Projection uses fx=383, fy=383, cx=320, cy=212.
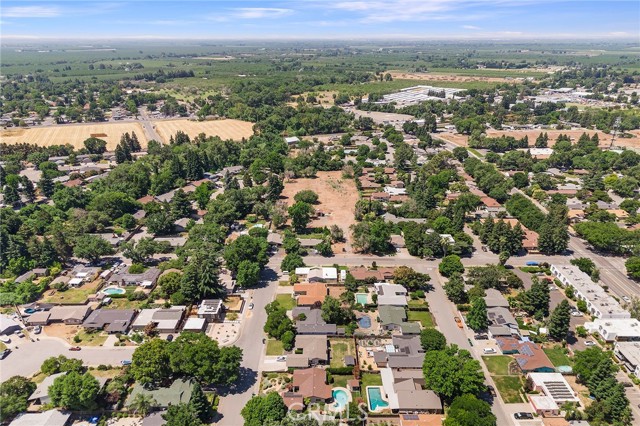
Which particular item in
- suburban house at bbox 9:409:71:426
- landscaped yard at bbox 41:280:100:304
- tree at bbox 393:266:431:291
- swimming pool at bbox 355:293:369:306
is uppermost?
tree at bbox 393:266:431:291

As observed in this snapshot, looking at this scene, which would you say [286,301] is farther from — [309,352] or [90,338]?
[90,338]

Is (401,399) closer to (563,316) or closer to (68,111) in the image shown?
(563,316)

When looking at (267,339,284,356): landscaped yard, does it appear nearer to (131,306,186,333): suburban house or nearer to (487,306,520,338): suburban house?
(131,306,186,333): suburban house

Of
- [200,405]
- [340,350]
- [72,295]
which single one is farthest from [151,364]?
[72,295]

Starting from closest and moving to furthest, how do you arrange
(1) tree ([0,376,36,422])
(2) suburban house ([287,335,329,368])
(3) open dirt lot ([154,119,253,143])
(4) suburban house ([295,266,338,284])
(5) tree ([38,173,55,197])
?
(1) tree ([0,376,36,422]) < (2) suburban house ([287,335,329,368]) < (4) suburban house ([295,266,338,284]) < (5) tree ([38,173,55,197]) < (3) open dirt lot ([154,119,253,143])

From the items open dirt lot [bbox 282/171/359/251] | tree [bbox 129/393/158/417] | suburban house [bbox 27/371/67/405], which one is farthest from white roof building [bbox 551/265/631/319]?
suburban house [bbox 27/371/67/405]

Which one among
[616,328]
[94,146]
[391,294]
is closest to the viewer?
[616,328]

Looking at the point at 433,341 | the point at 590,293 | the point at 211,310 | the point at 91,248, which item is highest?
the point at 91,248
